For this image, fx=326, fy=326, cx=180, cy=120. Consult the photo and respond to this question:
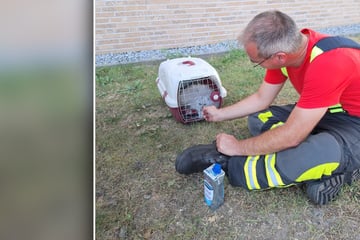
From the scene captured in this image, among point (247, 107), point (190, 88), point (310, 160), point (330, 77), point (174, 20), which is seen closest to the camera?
point (330, 77)

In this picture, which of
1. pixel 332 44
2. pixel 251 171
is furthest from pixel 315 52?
pixel 251 171

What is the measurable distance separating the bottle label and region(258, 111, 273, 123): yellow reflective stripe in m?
0.75

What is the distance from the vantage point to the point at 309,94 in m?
1.62

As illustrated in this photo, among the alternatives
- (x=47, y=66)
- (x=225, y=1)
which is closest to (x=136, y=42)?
(x=225, y=1)

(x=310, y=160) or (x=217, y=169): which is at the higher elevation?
(x=310, y=160)

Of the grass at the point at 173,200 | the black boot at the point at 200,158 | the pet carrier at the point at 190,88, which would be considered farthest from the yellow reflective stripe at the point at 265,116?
the black boot at the point at 200,158

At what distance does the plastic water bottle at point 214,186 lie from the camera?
1.79m

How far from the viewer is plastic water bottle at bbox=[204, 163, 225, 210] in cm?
179

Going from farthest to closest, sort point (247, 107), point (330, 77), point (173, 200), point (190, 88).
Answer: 1. point (190, 88)
2. point (247, 107)
3. point (173, 200)
4. point (330, 77)

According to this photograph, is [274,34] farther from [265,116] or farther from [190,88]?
[190,88]

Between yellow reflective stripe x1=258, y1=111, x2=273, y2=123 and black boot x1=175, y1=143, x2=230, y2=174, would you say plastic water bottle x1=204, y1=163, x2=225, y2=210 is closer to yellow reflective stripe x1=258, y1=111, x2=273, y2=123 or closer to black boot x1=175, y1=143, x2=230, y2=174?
black boot x1=175, y1=143, x2=230, y2=174

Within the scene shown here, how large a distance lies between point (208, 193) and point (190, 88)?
0.93 metres

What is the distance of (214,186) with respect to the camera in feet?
5.96

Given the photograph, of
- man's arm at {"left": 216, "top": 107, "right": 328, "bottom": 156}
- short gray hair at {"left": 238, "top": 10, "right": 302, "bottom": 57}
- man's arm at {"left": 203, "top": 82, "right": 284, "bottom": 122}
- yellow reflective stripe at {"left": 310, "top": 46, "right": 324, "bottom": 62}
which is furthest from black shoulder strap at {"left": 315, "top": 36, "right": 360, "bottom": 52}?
man's arm at {"left": 203, "top": 82, "right": 284, "bottom": 122}
